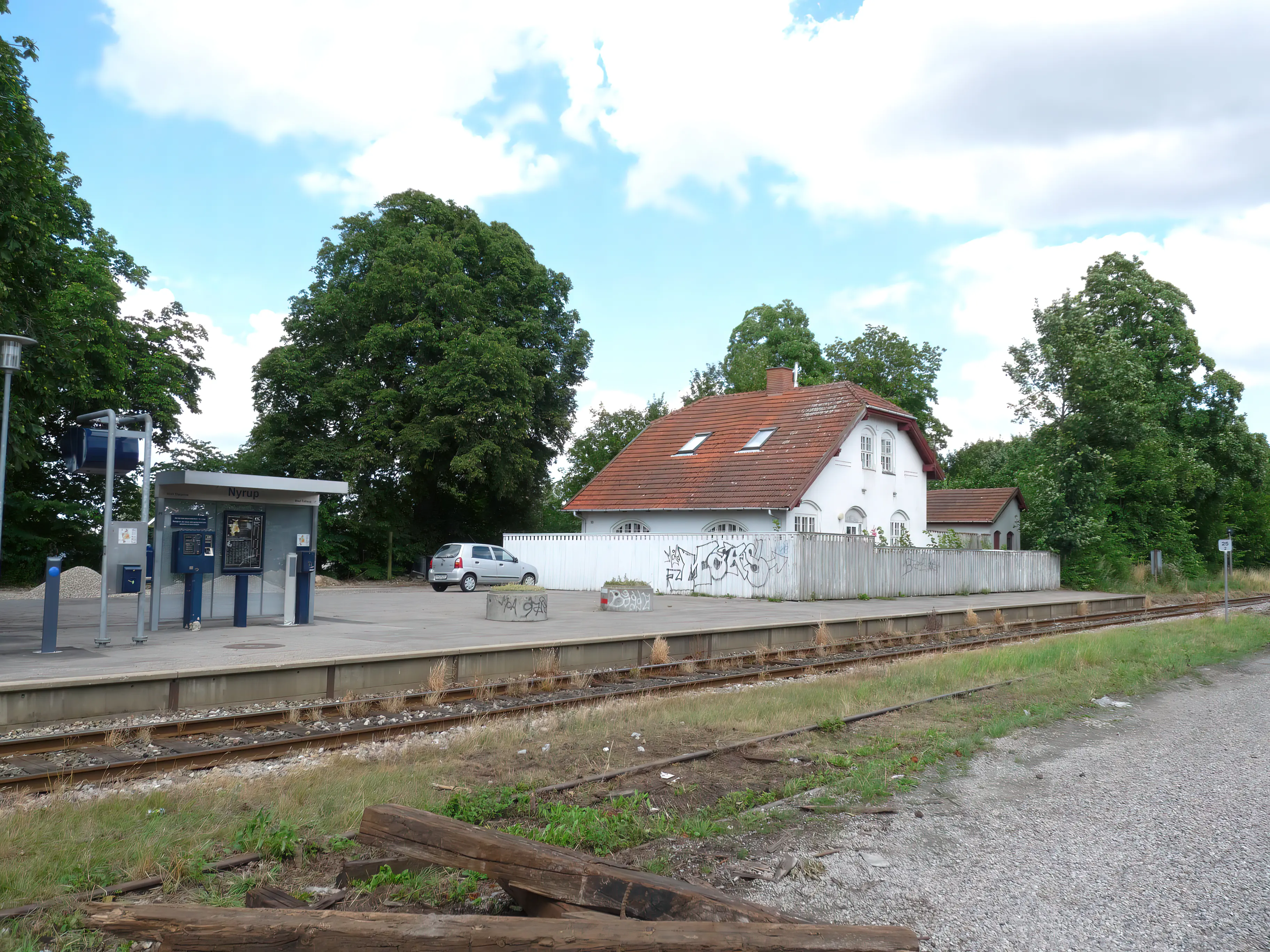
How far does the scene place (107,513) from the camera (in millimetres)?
13867

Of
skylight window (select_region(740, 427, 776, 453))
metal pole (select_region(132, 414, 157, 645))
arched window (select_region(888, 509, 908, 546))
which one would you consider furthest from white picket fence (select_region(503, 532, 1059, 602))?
metal pole (select_region(132, 414, 157, 645))

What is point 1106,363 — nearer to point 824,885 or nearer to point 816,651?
point 816,651

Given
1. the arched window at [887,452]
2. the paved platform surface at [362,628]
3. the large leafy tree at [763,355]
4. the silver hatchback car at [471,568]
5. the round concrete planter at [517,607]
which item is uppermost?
the large leafy tree at [763,355]

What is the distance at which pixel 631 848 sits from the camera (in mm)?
5738

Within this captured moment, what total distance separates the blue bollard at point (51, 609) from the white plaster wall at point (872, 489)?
22.4 meters

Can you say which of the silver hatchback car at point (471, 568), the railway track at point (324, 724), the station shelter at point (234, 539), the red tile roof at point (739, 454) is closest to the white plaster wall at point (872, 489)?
the red tile roof at point (739, 454)

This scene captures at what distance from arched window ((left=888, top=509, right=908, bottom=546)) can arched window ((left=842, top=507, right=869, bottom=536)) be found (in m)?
1.57

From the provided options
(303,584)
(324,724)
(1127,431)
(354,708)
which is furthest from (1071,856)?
(1127,431)

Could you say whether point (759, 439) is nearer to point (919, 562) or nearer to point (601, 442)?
point (919, 562)

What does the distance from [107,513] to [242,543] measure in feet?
13.4

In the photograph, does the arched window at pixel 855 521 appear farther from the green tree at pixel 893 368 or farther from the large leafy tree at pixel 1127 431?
the green tree at pixel 893 368

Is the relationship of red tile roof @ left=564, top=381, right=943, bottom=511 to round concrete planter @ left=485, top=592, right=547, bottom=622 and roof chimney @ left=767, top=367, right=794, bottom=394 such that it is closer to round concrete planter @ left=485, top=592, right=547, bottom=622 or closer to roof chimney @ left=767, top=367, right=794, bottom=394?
roof chimney @ left=767, top=367, right=794, bottom=394

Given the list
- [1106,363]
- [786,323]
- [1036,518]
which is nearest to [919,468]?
[1036,518]

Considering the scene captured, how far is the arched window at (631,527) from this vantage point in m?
35.3
